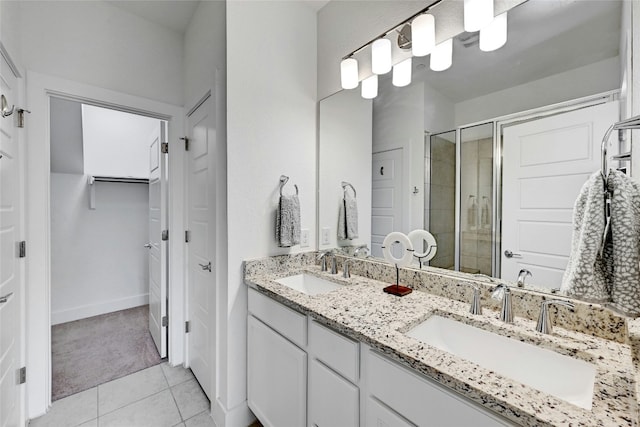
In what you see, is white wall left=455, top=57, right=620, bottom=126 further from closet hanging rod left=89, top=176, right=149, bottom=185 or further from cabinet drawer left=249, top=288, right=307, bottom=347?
closet hanging rod left=89, top=176, right=149, bottom=185

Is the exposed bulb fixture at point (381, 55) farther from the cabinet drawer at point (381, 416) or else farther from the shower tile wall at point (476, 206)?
the cabinet drawer at point (381, 416)

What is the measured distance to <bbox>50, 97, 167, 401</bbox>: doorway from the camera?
2244mm

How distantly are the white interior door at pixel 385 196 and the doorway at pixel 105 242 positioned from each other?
167cm

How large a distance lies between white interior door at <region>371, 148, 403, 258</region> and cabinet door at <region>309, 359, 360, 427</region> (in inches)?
30.1

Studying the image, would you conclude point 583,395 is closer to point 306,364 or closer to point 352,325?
point 352,325

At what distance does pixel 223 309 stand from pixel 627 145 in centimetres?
186

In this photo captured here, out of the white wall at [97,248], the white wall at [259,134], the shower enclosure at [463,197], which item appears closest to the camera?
the shower enclosure at [463,197]

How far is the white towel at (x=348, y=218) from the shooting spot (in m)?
1.80

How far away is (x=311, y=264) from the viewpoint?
190 centimetres

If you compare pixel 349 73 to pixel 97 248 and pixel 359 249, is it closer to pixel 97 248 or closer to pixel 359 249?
pixel 359 249

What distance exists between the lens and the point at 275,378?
4.42 ft

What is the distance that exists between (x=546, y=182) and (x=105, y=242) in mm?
3929

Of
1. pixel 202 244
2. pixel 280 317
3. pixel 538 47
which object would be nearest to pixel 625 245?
pixel 538 47

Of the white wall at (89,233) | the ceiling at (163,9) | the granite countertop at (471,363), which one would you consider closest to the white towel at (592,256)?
the granite countertop at (471,363)
